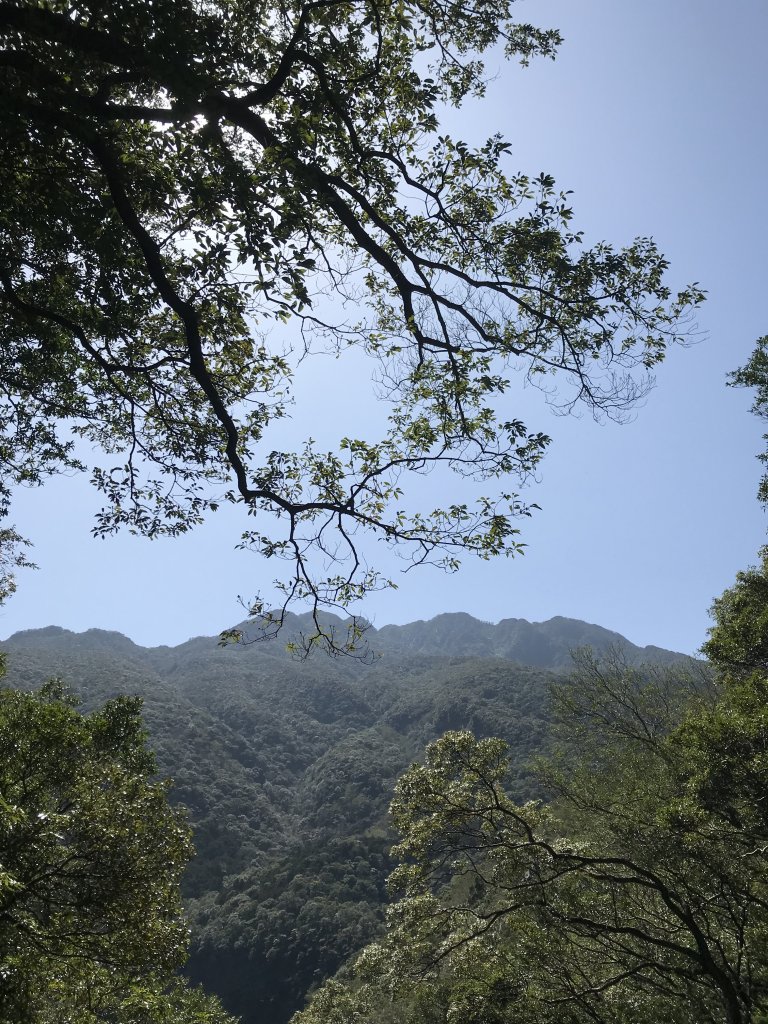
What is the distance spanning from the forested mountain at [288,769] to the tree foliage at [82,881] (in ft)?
51.4

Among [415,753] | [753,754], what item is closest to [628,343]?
[753,754]

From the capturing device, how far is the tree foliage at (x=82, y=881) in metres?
7.02

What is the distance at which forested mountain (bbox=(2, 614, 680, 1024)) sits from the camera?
212ft

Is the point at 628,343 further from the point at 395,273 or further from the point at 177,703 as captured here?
the point at 177,703

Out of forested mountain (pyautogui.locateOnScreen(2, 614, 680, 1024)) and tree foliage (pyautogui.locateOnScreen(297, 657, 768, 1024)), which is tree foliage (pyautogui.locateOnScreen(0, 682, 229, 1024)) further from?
forested mountain (pyautogui.locateOnScreen(2, 614, 680, 1024))

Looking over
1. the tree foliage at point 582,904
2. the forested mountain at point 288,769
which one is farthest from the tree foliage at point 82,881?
the forested mountain at point 288,769

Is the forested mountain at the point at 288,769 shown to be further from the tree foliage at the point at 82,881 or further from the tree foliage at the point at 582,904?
→ the tree foliage at the point at 82,881

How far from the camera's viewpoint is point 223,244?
203 inches

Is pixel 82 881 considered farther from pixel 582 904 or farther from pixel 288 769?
pixel 288 769

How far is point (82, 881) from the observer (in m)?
7.95

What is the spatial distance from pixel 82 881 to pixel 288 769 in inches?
4780

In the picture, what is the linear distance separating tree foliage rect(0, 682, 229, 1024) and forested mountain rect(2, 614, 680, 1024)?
15.7 meters

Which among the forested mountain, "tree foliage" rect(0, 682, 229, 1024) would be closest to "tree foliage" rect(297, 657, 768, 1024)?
"tree foliage" rect(0, 682, 229, 1024)

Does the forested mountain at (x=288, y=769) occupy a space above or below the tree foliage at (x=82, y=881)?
below
